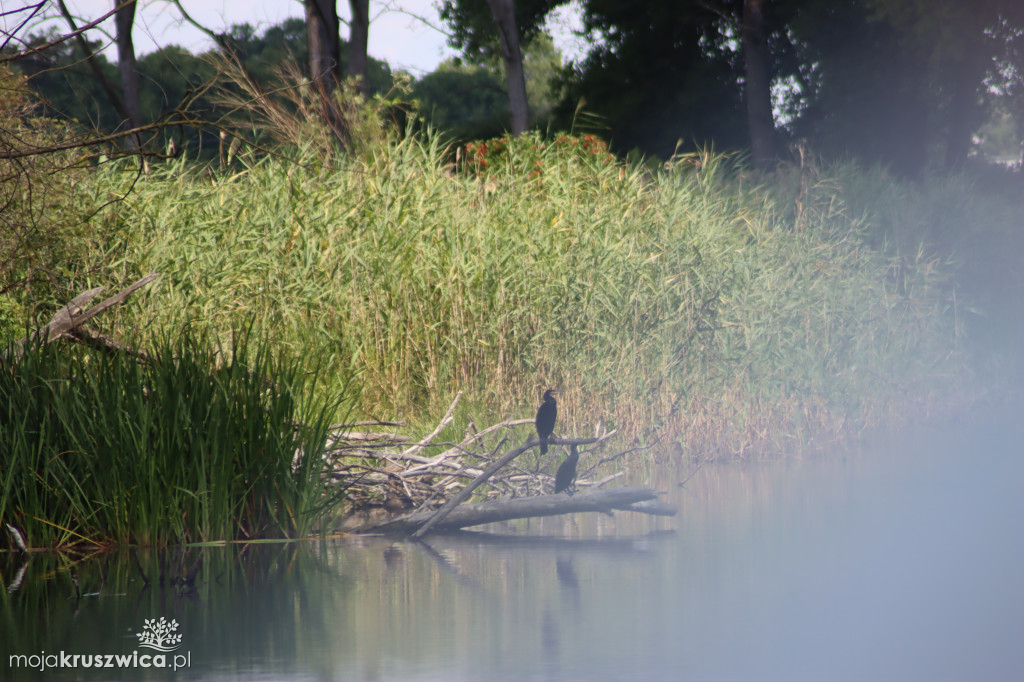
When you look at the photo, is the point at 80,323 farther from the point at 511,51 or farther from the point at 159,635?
the point at 511,51

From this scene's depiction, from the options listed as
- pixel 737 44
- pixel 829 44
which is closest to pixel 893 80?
pixel 829 44

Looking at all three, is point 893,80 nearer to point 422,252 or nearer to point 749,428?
point 749,428

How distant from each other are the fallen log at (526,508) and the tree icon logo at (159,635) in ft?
6.39

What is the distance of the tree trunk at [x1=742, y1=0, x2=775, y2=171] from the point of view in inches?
780

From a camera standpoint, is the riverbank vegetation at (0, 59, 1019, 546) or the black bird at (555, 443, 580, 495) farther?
the black bird at (555, 443, 580, 495)

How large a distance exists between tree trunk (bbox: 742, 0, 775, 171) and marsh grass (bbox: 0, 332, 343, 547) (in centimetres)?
1519

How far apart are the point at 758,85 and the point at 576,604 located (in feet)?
54.3

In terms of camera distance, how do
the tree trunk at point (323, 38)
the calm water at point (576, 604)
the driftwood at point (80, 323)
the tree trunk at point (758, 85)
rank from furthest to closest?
the tree trunk at point (758, 85) < the tree trunk at point (323, 38) < the driftwood at point (80, 323) < the calm water at point (576, 604)

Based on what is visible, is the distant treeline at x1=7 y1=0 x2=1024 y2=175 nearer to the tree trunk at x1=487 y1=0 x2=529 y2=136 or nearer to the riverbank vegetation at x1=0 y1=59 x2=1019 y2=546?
the tree trunk at x1=487 y1=0 x2=529 y2=136

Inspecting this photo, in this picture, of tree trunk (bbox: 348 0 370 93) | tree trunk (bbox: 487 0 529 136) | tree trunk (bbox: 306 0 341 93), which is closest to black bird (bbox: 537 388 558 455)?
tree trunk (bbox: 306 0 341 93)

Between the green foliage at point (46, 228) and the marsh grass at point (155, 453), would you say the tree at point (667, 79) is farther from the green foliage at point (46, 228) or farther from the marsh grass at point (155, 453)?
the marsh grass at point (155, 453)

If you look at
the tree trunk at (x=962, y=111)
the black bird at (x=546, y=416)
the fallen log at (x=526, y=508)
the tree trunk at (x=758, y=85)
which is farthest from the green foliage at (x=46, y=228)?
the tree trunk at (x=962, y=111)

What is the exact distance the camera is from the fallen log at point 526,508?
6.23 metres

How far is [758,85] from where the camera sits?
→ 19.8 meters
